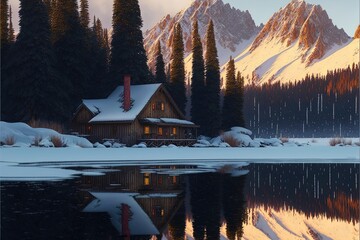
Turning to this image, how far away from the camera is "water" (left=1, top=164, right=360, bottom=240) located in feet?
31.2

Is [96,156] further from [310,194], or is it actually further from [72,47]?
[72,47]

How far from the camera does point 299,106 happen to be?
195 meters

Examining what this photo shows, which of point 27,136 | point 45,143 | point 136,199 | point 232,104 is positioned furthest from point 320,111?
point 136,199

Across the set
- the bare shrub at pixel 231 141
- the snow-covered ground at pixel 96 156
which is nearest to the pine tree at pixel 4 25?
the snow-covered ground at pixel 96 156

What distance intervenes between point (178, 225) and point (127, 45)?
192ft

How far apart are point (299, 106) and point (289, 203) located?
185823 mm

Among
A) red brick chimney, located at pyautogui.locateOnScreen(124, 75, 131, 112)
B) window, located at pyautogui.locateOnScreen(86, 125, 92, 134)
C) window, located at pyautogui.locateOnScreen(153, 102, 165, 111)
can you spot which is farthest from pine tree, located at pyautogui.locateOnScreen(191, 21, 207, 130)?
window, located at pyautogui.locateOnScreen(86, 125, 92, 134)

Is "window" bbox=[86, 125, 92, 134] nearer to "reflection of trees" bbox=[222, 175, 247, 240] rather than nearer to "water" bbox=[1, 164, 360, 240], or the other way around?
"water" bbox=[1, 164, 360, 240]

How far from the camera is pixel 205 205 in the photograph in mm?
13023

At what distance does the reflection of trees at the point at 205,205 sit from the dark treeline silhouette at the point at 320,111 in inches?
6690

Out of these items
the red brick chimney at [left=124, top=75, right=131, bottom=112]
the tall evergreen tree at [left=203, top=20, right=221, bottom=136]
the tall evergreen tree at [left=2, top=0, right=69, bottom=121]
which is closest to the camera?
the tall evergreen tree at [left=2, top=0, right=69, bottom=121]

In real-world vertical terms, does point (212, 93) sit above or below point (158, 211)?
above

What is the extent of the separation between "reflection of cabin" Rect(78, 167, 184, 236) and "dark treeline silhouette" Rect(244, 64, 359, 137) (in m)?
171

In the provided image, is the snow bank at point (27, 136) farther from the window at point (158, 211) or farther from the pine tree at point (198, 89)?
the pine tree at point (198, 89)
